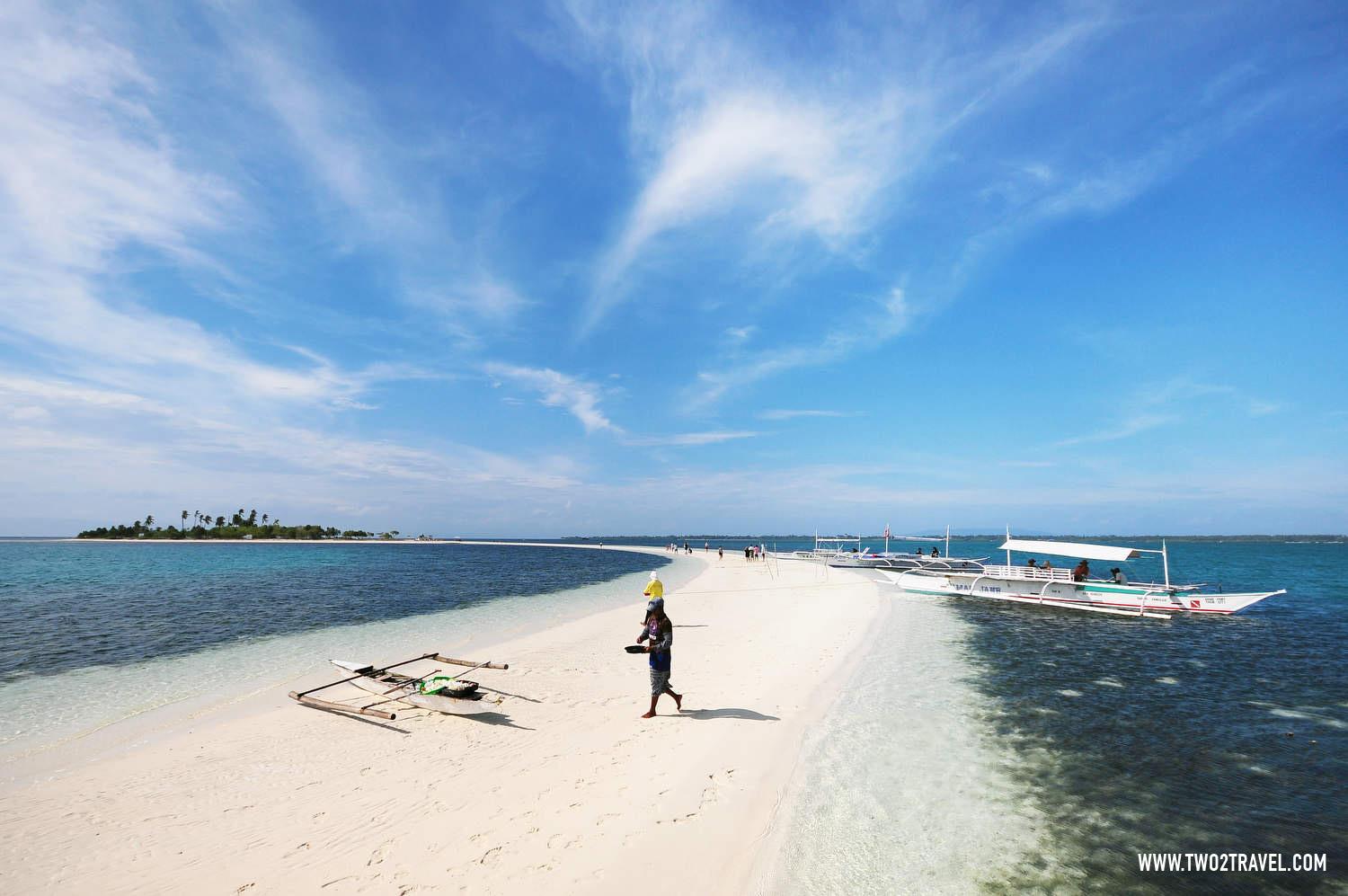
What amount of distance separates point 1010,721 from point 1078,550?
25230 mm

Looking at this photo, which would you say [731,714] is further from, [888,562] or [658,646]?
[888,562]

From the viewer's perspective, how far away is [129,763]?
9.33m

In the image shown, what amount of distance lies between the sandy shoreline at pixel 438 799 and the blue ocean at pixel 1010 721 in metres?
1.30

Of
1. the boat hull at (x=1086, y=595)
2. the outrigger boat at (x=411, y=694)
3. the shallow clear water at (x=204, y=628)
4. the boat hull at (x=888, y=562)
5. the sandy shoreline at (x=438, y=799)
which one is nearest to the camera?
the sandy shoreline at (x=438, y=799)

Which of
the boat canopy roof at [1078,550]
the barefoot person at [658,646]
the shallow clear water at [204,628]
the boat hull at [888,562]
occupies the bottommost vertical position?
the shallow clear water at [204,628]

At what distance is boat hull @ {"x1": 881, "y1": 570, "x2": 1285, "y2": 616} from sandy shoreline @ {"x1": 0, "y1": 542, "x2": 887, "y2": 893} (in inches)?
970

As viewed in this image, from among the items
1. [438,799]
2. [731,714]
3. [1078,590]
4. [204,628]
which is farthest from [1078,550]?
[204,628]

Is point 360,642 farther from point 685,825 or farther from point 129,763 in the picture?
point 685,825

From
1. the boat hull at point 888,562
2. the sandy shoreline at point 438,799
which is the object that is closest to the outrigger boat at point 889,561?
the boat hull at point 888,562

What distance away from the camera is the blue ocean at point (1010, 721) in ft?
22.7

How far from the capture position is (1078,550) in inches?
1233

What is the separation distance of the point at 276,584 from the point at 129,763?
41.8 meters

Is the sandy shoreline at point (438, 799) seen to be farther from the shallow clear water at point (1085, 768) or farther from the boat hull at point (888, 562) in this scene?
the boat hull at point (888, 562)

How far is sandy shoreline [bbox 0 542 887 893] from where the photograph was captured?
241 inches
